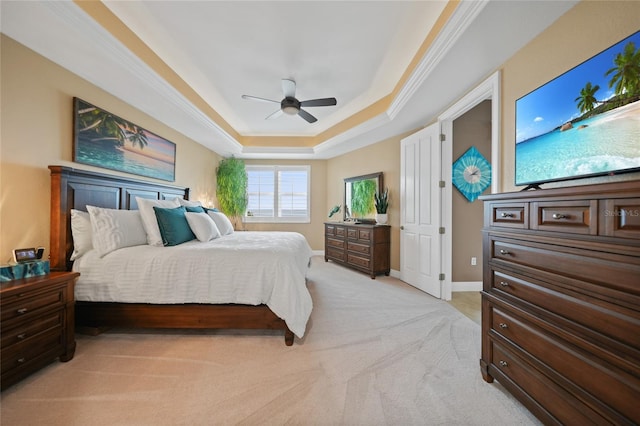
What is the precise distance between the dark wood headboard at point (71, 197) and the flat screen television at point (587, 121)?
381cm

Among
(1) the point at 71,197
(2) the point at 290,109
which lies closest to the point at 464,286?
(2) the point at 290,109

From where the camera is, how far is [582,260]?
1092mm

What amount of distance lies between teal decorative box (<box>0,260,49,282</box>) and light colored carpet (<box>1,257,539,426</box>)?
2.31ft

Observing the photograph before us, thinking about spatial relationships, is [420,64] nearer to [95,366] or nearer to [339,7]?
[339,7]

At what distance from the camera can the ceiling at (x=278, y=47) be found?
5.91 ft

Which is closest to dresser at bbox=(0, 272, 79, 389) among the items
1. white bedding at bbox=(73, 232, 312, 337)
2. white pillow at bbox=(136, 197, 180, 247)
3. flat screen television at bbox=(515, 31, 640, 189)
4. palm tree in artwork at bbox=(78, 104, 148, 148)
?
white bedding at bbox=(73, 232, 312, 337)

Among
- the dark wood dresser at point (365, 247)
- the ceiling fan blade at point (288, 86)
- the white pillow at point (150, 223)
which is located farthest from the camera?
the dark wood dresser at point (365, 247)

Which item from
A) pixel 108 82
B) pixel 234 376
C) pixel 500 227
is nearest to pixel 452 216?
pixel 500 227

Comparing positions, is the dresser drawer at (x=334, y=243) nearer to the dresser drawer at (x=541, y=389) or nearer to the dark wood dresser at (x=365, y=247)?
the dark wood dresser at (x=365, y=247)

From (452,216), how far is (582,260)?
2.60 metres

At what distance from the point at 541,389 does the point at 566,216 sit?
2.98ft

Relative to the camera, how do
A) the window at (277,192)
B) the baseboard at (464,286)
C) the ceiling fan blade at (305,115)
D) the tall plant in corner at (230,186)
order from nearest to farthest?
the ceiling fan blade at (305,115), the baseboard at (464,286), the tall plant in corner at (230,186), the window at (277,192)

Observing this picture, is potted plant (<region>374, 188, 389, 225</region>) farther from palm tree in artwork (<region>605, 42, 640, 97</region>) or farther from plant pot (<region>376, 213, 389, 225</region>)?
palm tree in artwork (<region>605, 42, 640, 97</region>)

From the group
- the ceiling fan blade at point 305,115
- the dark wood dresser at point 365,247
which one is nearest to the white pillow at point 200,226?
the ceiling fan blade at point 305,115
